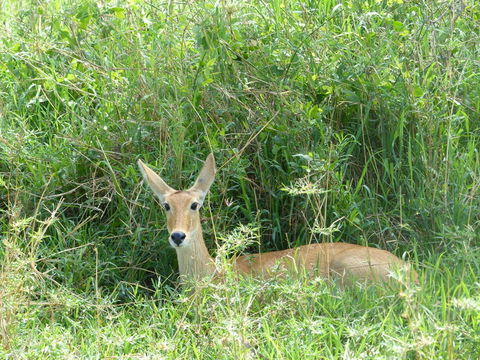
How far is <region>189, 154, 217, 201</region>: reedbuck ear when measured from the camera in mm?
5609

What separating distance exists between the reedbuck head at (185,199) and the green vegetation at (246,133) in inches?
5.5

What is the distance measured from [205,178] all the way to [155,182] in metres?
0.29

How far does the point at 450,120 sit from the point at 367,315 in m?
1.46

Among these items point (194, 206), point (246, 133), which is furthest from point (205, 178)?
point (246, 133)

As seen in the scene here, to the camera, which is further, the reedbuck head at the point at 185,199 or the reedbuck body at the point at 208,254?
the reedbuck head at the point at 185,199

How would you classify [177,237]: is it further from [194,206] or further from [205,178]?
[205,178]

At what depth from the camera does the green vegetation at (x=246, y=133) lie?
5.56 meters

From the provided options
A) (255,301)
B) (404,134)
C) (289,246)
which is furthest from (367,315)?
(404,134)

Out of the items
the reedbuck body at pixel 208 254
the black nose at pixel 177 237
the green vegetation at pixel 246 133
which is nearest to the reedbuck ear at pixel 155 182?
the reedbuck body at pixel 208 254

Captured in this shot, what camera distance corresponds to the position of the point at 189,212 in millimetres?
5605

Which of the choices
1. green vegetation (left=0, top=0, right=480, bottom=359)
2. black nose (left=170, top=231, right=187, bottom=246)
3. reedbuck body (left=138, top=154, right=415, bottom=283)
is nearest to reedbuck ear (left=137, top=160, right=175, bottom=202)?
reedbuck body (left=138, top=154, right=415, bottom=283)

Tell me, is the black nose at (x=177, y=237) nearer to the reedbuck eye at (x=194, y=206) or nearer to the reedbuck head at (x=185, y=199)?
the reedbuck head at (x=185, y=199)

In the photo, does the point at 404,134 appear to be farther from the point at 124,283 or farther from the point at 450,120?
the point at 124,283

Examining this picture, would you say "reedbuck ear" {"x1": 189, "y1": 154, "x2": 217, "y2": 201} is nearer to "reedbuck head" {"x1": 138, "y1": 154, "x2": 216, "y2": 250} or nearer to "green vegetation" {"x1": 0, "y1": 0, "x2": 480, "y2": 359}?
"reedbuck head" {"x1": 138, "y1": 154, "x2": 216, "y2": 250}
